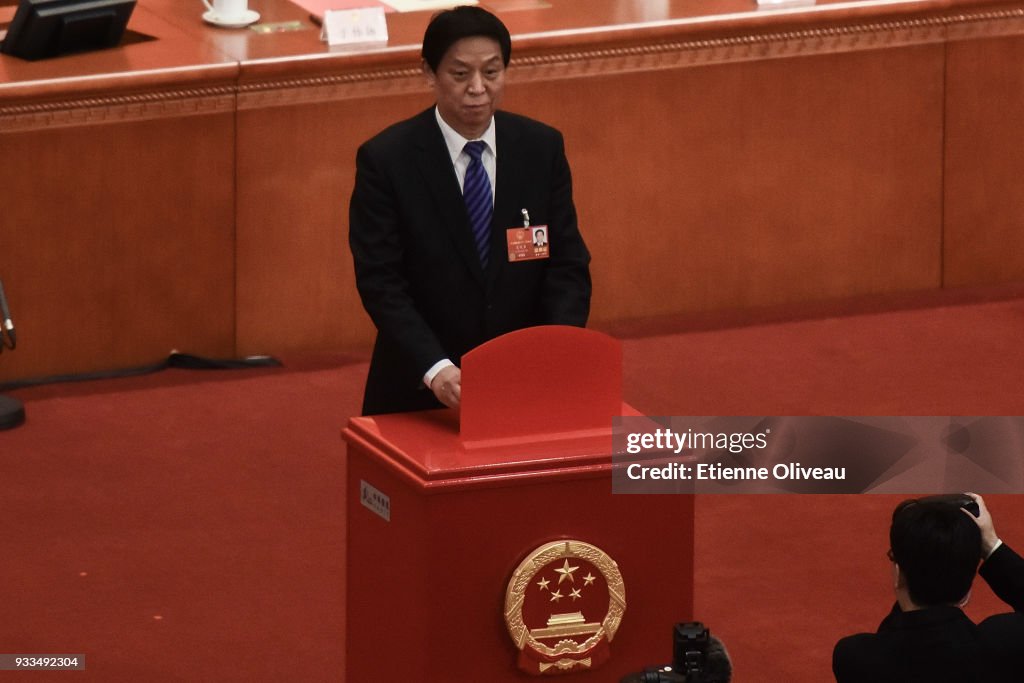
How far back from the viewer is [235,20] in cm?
652

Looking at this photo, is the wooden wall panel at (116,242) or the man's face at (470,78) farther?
the wooden wall panel at (116,242)

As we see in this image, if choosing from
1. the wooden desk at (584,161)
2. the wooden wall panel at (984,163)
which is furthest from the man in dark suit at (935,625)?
the wooden wall panel at (984,163)

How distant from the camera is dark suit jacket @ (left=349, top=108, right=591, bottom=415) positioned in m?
3.70

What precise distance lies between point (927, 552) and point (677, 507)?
708mm

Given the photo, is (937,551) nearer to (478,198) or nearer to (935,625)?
(935,625)

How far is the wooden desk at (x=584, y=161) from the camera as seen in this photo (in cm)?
603

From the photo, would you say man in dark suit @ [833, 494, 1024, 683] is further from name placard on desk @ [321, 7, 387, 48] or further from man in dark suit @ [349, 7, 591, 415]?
name placard on desk @ [321, 7, 387, 48]

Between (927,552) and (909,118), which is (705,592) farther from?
(909,118)

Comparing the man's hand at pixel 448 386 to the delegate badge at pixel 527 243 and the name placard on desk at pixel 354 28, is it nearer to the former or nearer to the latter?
the delegate badge at pixel 527 243

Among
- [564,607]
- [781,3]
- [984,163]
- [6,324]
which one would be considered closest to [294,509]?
[6,324]

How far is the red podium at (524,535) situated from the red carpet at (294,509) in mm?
79

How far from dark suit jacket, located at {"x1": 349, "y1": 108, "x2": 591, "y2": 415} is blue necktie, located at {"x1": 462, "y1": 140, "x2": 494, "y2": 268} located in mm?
26

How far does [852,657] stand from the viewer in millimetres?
2762

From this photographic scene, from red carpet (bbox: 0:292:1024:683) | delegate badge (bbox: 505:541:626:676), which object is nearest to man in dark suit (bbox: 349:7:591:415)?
delegate badge (bbox: 505:541:626:676)
